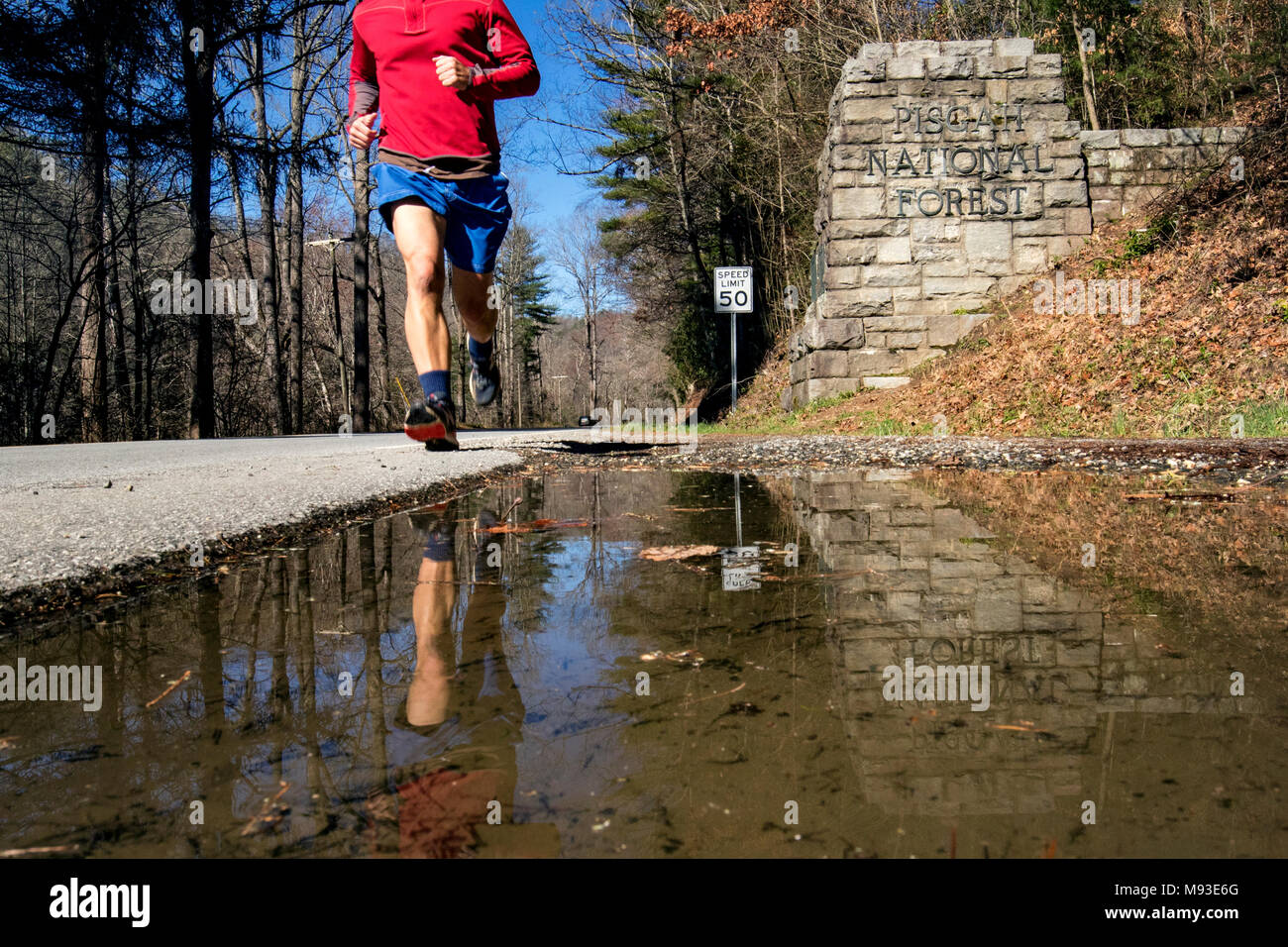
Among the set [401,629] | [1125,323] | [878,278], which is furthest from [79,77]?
[1125,323]

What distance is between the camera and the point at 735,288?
14438 mm

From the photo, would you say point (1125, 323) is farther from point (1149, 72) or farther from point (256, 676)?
point (256, 676)

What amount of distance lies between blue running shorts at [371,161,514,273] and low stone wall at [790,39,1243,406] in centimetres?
719

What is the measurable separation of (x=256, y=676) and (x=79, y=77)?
1233 cm

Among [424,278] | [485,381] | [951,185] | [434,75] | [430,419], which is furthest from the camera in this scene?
[951,185]

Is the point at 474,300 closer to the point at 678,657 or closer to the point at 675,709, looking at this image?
the point at 678,657

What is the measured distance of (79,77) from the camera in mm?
10125

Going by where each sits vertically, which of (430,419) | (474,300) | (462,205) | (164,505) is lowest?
(164,505)

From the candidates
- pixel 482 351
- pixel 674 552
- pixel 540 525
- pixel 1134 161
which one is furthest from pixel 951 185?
pixel 674 552

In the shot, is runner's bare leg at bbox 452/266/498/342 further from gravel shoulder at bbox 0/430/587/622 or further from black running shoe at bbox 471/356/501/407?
gravel shoulder at bbox 0/430/587/622

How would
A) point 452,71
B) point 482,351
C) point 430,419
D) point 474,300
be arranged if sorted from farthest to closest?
point 482,351 → point 474,300 → point 430,419 → point 452,71

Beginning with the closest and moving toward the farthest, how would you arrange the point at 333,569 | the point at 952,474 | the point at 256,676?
the point at 256,676
the point at 333,569
the point at 952,474

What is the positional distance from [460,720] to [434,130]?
11.8ft

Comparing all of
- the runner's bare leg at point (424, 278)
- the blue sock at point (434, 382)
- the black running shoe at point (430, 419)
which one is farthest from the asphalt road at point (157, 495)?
the runner's bare leg at point (424, 278)
